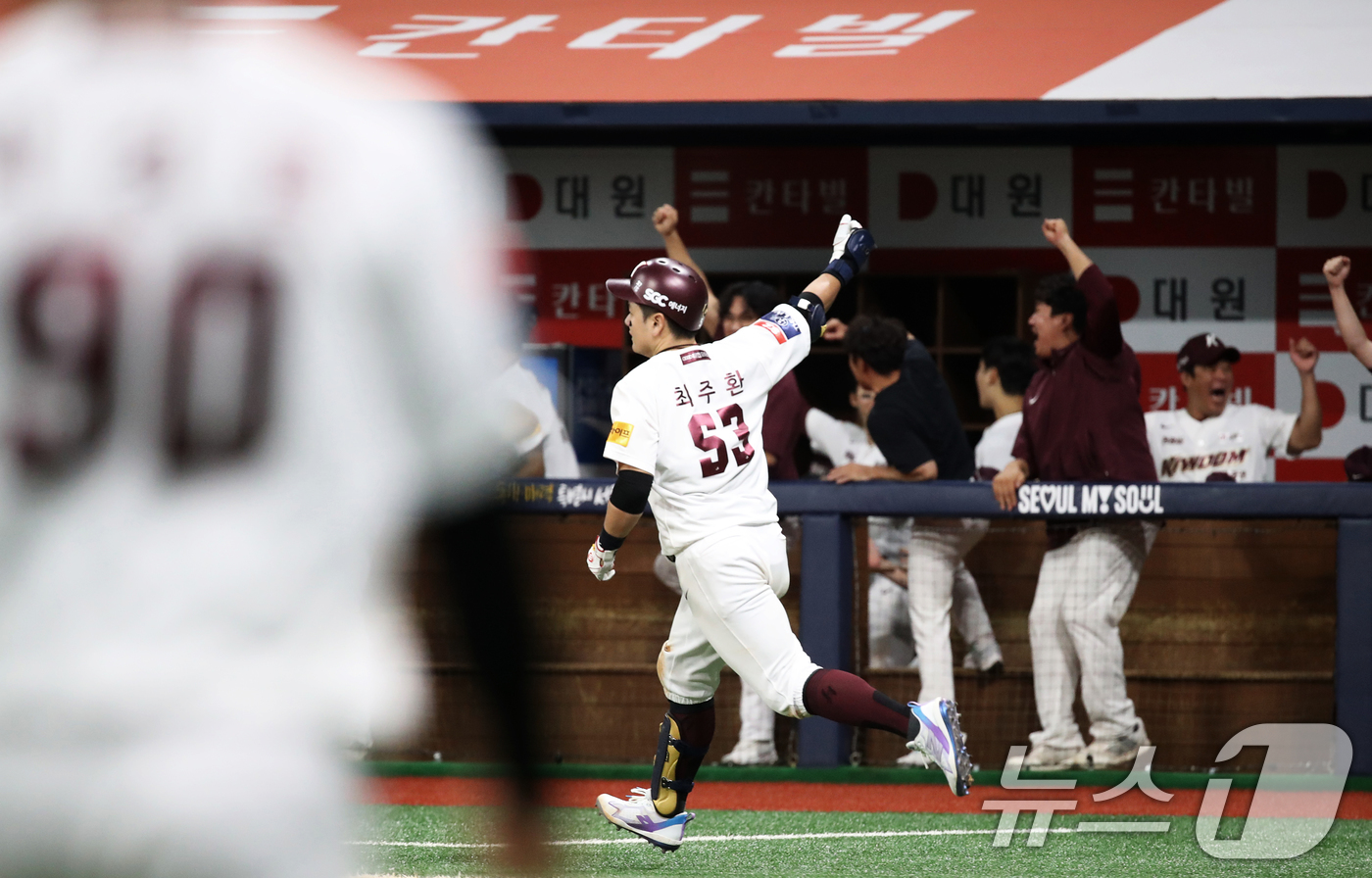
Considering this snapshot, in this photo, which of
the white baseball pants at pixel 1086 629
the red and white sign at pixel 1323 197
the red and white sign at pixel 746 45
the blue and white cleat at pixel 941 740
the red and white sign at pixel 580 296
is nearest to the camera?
the blue and white cleat at pixel 941 740

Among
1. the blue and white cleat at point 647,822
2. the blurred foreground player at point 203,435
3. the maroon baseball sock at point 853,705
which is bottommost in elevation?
the blue and white cleat at point 647,822

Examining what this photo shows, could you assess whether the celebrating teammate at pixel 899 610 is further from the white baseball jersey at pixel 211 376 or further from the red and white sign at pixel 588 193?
the white baseball jersey at pixel 211 376

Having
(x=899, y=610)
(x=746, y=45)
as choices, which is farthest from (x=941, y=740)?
(x=746, y=45)

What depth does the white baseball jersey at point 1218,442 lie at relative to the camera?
7066mm

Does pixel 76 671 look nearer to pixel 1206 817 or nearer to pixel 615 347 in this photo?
pixel 1206 817

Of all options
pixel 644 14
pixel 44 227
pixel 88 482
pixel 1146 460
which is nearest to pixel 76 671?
pixel 88 482

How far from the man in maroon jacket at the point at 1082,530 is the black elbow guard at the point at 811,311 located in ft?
4.81

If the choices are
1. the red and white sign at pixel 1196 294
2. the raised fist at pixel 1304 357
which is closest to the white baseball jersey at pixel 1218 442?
the raised fist at pixel 1304 357

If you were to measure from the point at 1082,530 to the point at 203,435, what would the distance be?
225 inches

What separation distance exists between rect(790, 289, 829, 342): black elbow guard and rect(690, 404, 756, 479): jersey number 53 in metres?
0.48

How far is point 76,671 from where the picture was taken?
121cm

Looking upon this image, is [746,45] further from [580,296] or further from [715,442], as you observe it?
[715,442]

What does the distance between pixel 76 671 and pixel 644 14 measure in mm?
8359

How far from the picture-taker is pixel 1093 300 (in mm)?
6242
